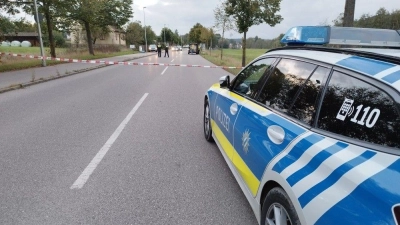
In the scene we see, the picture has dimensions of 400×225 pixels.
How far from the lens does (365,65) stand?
1705 millimetres

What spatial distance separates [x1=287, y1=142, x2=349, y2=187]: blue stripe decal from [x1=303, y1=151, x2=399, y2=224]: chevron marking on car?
15 cm

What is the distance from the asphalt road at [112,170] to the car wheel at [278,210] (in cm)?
68

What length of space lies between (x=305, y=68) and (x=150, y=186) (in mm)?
2206

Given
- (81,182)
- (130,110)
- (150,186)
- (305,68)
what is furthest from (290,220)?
(130,110)

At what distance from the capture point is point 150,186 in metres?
3.38

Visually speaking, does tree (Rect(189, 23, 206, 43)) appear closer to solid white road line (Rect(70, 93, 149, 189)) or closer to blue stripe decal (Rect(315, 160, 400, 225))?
solid white road line (Rect(70, 93, 149, 189))

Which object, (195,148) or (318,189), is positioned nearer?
(318,189)

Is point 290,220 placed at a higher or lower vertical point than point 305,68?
lower

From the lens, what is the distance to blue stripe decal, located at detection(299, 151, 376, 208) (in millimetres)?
1452

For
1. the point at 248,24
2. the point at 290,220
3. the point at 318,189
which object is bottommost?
the point at 290,220

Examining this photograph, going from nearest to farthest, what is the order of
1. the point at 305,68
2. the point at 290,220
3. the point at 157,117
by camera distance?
the point at 290,220
the point at 305,68
the point at 157,117

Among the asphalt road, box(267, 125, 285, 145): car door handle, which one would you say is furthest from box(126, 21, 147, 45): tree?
box(267, 125, 285, 145): car door handle

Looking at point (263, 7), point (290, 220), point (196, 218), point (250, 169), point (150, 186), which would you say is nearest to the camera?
point (290, 220)

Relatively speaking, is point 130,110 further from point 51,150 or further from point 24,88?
point 24,88
